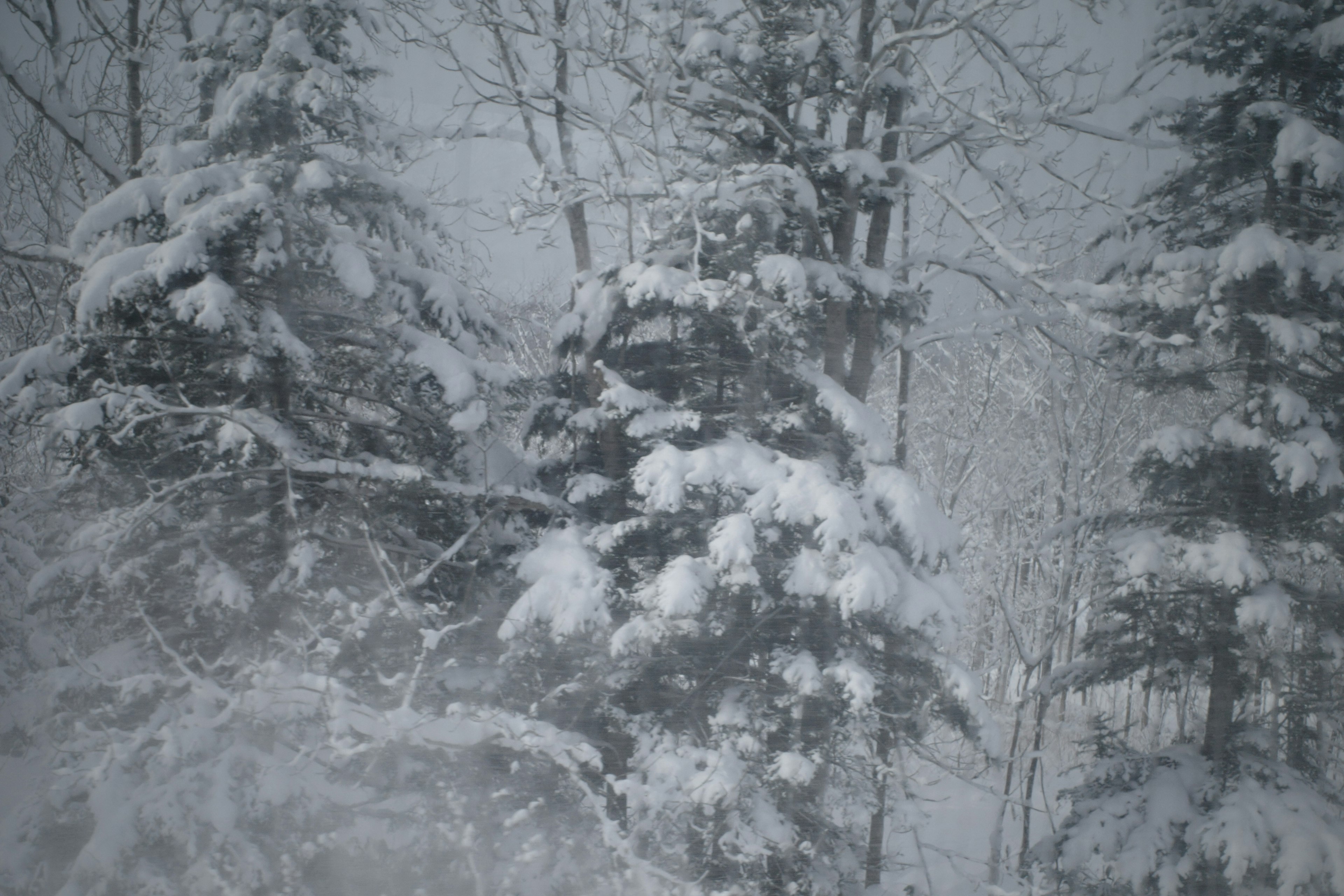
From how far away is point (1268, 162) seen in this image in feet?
15.0

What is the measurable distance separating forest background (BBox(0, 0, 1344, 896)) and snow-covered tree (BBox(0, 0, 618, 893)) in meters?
0.03

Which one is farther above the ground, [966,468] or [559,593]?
[966,468]

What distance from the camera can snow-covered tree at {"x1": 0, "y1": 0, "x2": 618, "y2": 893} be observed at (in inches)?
156

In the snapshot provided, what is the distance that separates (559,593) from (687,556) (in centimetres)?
85

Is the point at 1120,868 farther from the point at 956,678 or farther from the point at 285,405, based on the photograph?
the point at 285,405

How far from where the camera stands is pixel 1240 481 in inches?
185

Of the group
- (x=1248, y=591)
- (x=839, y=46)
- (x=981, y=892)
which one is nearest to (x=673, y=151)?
(x=839, y=46)

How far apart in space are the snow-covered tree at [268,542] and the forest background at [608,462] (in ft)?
0.10

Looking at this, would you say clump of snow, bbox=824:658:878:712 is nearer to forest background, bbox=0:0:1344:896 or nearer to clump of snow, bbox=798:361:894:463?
forest background, bbox=0:0:1344:896

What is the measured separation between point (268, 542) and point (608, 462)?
7.62 ft

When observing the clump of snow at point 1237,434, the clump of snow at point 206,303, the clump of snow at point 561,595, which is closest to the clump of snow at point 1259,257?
the clump of snow at point 1237,434

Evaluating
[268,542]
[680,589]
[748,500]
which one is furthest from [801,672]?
[268,542]

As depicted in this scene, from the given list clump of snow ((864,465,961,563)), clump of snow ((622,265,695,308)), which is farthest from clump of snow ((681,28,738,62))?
clump of snow ((864,465,961,563))

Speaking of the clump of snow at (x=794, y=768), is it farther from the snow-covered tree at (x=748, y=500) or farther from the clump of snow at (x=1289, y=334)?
the clump of snow at (x=1289, y=334)
